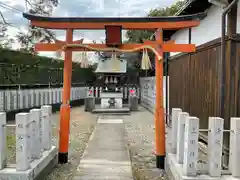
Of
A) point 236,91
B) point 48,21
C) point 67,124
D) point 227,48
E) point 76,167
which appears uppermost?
point 48,21

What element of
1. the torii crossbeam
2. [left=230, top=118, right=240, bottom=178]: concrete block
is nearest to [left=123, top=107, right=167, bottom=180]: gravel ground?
the torii crossbeam

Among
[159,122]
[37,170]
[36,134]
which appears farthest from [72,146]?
[37,170]

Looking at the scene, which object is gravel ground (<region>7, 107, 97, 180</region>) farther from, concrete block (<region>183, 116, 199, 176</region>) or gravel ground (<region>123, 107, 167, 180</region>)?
concrete block (<region>183, 116, 199, 176</region>)

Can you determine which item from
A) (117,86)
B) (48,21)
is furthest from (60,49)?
(117,86)

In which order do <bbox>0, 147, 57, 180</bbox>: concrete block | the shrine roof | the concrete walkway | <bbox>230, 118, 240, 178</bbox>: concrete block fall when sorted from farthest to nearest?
the shrine roof, the concrete walkway, <bbox>0, 147, 57, 180</bbox>: concrete block, <bbox>230, 118, 240, 178</bbox>: concrete block

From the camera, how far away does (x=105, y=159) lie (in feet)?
20.3

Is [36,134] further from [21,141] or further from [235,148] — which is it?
[235,148]

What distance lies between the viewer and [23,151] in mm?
4082

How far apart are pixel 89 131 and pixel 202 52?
183 inches

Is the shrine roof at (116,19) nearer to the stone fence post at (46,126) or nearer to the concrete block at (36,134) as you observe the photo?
the stone fence post at (46,126)

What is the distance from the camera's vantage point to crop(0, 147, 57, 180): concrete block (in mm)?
4012

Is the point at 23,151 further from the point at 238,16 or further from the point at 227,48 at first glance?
the point at 238,16

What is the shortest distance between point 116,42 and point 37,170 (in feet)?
9.42

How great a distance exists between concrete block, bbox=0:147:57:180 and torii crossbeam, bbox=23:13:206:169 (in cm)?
46
